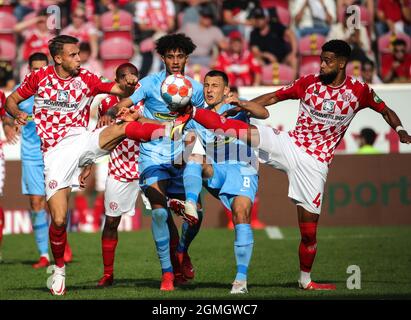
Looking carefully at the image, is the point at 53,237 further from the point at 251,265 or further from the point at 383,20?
the point at 383,20

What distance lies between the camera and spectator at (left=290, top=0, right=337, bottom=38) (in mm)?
20344

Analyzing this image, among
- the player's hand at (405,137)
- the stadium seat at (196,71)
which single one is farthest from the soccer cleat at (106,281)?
the stadium seat at (196,71)

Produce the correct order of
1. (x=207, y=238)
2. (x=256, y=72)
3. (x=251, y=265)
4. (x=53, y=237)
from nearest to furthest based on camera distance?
(x=53, y=237) → (x=251, y=265) → (x=207, y=238) → (x=256, y=72)

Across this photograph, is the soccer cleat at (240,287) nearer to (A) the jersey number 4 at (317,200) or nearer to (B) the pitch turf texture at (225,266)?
(B) the pitch turf texture at (225,266)

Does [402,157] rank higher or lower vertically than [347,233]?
higher

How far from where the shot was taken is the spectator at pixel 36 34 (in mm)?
19672

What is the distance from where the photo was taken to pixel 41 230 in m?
13.8

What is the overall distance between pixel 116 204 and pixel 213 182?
120 cm

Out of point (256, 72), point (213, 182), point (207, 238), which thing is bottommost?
point (207, 238)

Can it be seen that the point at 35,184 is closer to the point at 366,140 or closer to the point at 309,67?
the point at 366,140

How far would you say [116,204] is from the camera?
1122 cm

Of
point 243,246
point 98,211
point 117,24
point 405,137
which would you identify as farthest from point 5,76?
point 405,137

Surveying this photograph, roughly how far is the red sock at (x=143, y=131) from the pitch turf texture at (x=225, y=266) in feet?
5.02
